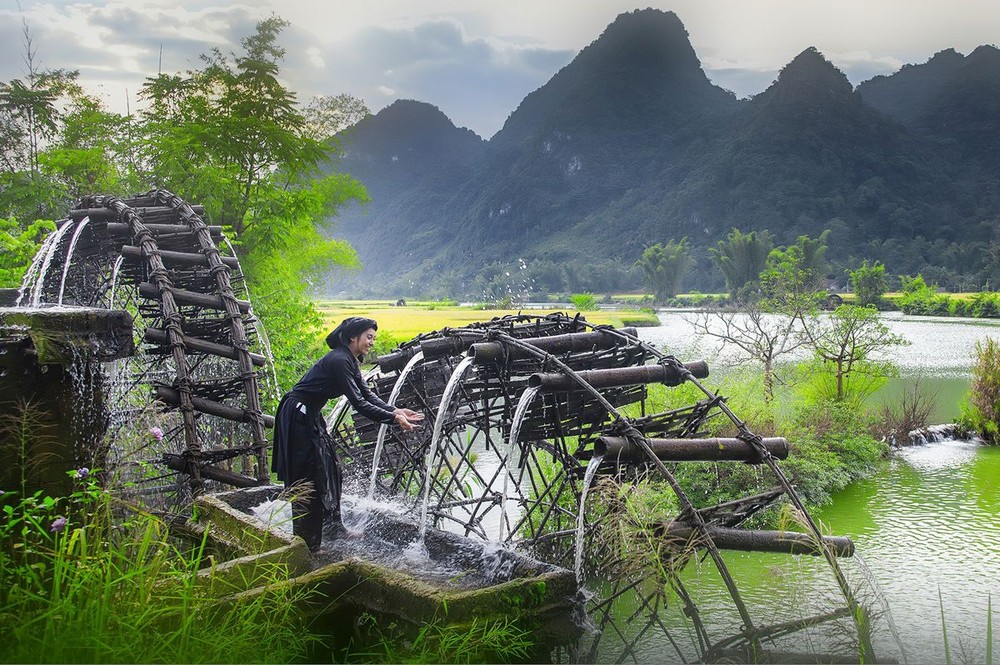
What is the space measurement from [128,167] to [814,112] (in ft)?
81.8

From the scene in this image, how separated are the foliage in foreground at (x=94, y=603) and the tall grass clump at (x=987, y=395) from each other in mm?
15569

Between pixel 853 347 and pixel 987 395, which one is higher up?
pixel 853 347

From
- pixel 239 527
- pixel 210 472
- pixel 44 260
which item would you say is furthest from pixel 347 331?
pixel 44 260

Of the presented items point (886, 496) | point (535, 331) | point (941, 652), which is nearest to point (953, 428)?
point (886, 496)

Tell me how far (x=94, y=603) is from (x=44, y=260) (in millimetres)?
6437

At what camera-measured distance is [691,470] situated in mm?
10750

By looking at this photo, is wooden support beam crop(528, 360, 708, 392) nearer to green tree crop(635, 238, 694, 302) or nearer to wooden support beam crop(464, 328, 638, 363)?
wooden support beam crop(464, 328, 638, 363)

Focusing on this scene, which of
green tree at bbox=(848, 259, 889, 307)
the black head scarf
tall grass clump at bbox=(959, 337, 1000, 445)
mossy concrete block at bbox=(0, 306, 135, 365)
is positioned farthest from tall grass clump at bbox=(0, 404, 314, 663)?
green tree at bbox=(848, 259, 889, 307)

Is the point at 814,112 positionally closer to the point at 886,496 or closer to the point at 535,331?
the point at 886,496

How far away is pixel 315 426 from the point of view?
15.0 feet

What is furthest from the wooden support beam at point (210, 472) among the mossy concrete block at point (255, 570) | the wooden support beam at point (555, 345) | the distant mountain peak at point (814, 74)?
the distant mountain peak at point (814, 74)

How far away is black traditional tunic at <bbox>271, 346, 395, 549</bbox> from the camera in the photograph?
4.42 meters

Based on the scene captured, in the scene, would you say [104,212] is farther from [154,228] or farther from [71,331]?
[71,331]

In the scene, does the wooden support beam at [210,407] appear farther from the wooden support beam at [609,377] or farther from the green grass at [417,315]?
the green grass at [417,315]
